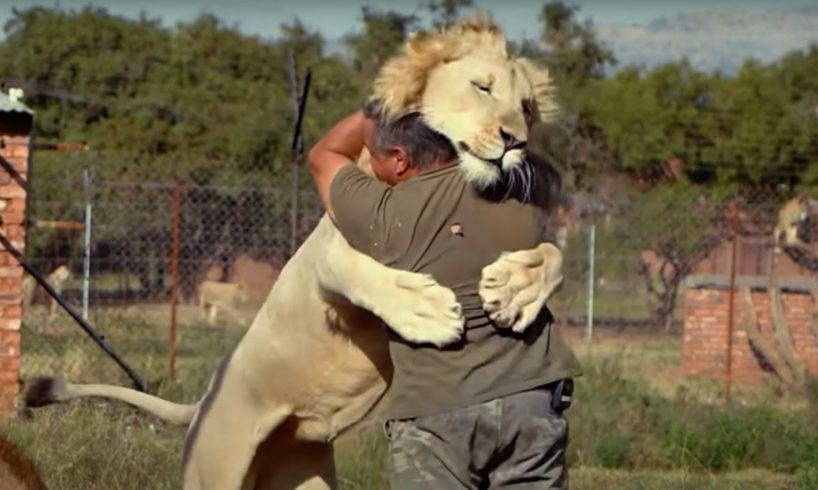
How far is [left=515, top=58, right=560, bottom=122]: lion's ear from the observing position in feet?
16.9

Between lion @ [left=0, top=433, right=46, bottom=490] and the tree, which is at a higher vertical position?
the tree

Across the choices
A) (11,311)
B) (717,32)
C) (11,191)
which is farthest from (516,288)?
(717,32)

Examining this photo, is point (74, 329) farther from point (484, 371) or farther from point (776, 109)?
point (776, 109)

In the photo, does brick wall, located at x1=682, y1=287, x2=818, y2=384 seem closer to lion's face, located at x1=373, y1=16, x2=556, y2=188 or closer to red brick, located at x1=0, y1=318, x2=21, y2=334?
red brick, located at x1=0, y1=318, x2=21, y2=334

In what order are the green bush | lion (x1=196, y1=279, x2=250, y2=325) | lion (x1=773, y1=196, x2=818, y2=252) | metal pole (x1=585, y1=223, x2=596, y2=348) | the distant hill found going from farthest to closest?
1. the distant hill
2. lion (x1=196, y1=279, x2=250, y2=325)
3. metal pole (x1=585, y1=223, x2=596, y2=348)
4. lion (x1=773, y1=196, x2=818, y2=252)
5. the green bush

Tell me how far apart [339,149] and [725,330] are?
15.0 m

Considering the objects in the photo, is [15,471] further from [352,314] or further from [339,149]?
[339,149]

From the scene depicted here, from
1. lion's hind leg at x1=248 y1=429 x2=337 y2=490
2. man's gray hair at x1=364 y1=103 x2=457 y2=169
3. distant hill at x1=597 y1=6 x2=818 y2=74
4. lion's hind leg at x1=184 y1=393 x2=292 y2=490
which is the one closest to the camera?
man's gray hair at x1=364 y1=103 x2=457 y2=169

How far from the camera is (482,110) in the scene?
4.85 metres

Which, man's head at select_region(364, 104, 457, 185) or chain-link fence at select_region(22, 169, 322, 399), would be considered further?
chain-link fence at select_region(22, 169, 322, 399)

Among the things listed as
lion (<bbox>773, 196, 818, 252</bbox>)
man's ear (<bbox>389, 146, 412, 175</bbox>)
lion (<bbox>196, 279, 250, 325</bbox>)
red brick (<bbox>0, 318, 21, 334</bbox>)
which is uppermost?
man's ear (<bbox>389, 146, 412, 175</bbox>)

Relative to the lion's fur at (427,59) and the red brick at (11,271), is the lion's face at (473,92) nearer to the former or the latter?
the lion's fur at (427,59)

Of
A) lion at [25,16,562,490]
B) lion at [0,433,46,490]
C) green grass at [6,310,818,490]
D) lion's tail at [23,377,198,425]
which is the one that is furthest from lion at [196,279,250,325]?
lion at [0,433,46,490]

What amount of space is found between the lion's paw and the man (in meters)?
0.06
